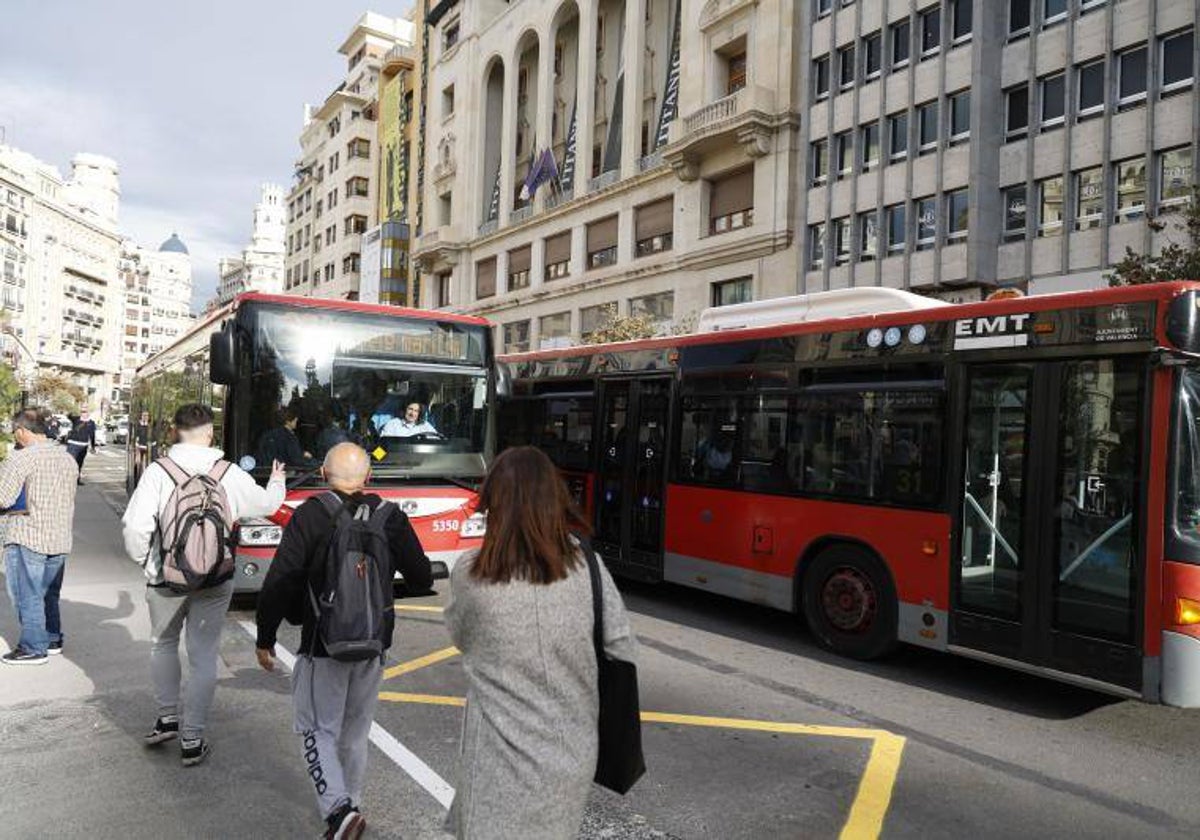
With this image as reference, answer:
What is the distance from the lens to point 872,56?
2731cm

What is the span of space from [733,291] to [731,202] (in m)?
3.12

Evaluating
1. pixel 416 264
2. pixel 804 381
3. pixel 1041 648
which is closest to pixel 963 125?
pixel 804 381

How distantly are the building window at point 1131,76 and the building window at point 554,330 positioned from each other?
816 inches

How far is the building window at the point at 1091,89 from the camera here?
22.6 meters

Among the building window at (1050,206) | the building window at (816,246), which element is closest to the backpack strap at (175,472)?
the building window at (1050,206)

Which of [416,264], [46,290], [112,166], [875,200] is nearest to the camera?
[875,200]

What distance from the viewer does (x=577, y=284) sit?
36.8 m

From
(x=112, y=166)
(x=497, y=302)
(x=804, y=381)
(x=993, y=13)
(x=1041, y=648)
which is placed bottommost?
(x=1041, y=648)

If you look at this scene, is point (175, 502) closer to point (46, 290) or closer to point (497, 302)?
point (497, 302)

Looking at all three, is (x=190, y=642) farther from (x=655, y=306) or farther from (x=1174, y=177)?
(x=655, y=306)

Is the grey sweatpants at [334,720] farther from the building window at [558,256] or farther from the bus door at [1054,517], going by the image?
the building window at [558,256]

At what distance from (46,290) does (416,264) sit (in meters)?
82.8

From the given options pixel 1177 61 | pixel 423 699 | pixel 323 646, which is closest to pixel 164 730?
pixel 423 699

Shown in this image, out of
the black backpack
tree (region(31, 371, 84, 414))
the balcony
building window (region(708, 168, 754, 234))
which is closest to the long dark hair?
the black backpack
